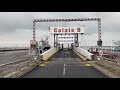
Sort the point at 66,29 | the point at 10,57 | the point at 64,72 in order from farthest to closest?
the point at 66,29
the point at 10,57
the point at 64,72

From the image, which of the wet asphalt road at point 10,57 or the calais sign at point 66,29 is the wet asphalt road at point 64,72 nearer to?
the wet asphalt road at point 10,57

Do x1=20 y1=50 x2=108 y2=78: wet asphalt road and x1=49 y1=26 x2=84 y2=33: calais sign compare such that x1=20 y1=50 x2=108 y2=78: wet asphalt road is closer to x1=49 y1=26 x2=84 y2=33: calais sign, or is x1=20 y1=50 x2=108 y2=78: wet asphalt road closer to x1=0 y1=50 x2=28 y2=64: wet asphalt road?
x1=0 y1=50 x2=28 y2=64: wet asphalt road

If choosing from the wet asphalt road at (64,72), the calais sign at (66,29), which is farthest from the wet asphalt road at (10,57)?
the calais sign at (66,29)

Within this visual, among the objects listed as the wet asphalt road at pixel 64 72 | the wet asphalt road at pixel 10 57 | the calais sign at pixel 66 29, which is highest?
the calais sign at pixel 66 29

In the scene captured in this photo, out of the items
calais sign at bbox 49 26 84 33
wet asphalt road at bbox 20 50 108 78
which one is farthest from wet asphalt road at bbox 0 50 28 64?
calais sign at bbox 49 26 84 33

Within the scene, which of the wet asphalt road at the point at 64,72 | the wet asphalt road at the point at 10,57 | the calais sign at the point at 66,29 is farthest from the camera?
the calais sign at the point at 66,29

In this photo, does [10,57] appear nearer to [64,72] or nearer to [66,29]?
[64,72]

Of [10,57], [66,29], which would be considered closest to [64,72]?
[10,57]
